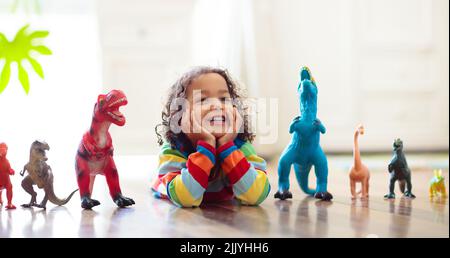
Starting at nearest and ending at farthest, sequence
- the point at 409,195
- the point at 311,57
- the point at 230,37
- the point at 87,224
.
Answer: the point at 87,224, the point at 409,195, the point at 230,37, the point at 311,57

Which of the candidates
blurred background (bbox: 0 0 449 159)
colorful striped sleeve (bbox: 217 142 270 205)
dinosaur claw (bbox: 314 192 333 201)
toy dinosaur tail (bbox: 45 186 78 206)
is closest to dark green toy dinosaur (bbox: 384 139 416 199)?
dinosaur claw (bbox: 314 192 333 201)

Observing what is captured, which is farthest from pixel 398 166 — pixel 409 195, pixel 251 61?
pixel 251 61

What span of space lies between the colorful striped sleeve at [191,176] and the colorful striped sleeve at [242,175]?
0.12 feet

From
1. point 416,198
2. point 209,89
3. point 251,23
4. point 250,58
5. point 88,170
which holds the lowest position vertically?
point 416,198

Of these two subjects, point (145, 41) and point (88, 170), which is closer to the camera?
point (88, 170)

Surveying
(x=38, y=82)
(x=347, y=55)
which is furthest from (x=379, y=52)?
(x=38, y=82)

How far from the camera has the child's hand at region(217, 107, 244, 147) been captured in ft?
4.20

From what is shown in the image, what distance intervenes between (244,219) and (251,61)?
198cm

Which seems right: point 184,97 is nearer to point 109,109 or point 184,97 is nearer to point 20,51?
point 109,109

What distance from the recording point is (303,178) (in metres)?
1.49

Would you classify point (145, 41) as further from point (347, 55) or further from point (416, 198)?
point (416, 198)

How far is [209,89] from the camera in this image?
52.2 inches

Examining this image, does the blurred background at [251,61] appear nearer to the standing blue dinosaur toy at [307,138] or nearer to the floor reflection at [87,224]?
the standing blue dinosaur toy at [307,138]

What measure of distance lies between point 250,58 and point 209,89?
5.70ft
